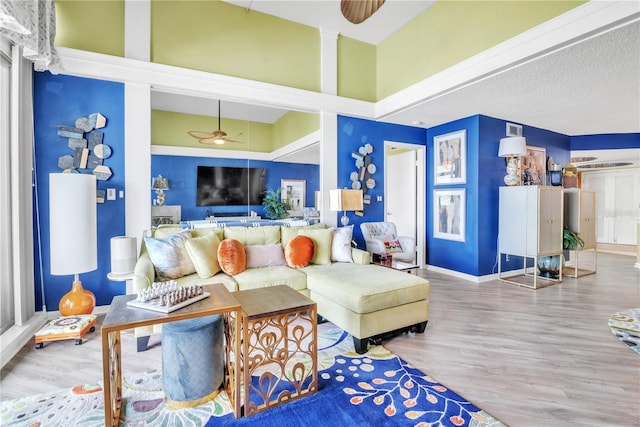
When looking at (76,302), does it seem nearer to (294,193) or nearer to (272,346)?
(272,346)

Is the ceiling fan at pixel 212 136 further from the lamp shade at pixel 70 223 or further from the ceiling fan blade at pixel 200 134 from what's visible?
the lamp shade at pixel 70 223

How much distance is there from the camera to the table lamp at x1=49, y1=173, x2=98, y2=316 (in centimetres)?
258

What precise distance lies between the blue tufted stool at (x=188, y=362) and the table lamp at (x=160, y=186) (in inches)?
80.6

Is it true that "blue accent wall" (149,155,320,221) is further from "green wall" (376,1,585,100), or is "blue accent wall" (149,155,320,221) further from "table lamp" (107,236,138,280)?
"green wall" (376,1,585,100)

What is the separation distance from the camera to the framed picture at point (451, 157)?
4668 mm

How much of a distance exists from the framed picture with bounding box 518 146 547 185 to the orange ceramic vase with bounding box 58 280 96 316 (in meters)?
5.74

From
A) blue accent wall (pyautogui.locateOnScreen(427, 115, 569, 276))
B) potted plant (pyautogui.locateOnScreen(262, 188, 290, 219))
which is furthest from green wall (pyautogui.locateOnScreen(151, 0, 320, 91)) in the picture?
blue accent wall (pyautogui.locateOnScreen(427, 115, 569, 276))

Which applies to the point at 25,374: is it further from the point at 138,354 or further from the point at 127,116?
the point at 127,116

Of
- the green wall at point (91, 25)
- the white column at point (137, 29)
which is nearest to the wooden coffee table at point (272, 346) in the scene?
the white column at point (137, 29)

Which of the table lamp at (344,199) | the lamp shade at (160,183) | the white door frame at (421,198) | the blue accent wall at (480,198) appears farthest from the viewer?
the white door frame at (421,198)

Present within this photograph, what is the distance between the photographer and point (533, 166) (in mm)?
5203

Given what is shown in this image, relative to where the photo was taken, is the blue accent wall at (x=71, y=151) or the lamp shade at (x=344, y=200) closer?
the blue accent wall at (x=71, y=151)

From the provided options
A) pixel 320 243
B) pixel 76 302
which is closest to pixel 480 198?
pixel 320 243

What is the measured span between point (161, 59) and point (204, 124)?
0.78 metres
